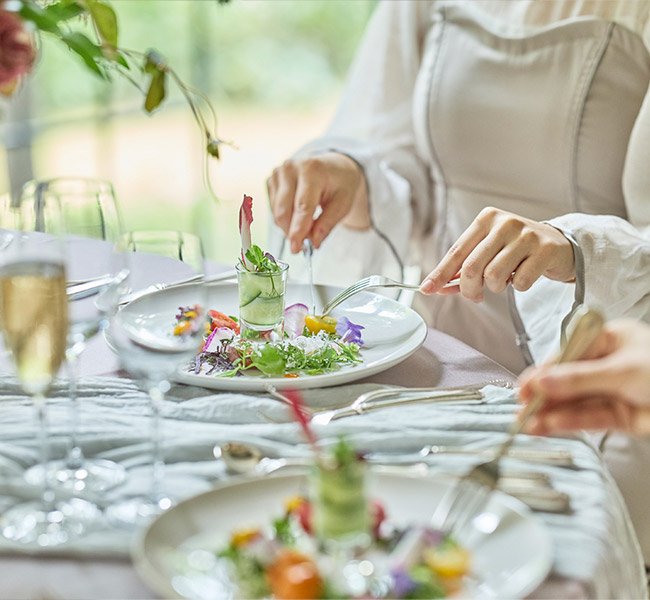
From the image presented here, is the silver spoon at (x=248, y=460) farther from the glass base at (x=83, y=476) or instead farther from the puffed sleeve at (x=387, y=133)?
the puffed sleeve at (x=387, y=133)

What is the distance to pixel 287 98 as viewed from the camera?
5.15 metres

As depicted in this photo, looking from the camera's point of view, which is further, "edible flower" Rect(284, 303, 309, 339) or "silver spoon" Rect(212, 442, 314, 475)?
"edible flower" Rect(284, 303, 309, 339)

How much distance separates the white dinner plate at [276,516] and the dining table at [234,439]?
21 mm

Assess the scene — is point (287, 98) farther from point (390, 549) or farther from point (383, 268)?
point (390, 549)

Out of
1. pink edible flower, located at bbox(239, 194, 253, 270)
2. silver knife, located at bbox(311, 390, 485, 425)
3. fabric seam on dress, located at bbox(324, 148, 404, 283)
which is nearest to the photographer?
silver knife, located at bbox(311, 390, 485, 425)

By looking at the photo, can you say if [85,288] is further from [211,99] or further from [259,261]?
[211,99]

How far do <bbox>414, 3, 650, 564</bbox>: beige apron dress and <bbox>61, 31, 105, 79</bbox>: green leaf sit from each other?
0.86 metres

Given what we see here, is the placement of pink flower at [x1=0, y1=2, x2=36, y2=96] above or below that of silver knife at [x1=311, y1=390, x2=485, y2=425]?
above

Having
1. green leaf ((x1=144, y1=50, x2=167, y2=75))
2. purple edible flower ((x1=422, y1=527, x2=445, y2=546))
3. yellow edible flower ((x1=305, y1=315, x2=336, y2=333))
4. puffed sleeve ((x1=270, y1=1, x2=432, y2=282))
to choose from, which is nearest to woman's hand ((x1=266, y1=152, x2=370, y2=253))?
puffed sleeve ((x1=270, y1=1, x2=432, y2=282))

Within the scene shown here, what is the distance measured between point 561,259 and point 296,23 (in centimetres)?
395

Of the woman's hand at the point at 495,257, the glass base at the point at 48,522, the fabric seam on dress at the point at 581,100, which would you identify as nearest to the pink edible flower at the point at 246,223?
the woman's hand at the point at 495,257

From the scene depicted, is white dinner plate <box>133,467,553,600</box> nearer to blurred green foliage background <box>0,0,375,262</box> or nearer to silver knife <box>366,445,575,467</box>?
silver knife <box>366,445,575,467</box>

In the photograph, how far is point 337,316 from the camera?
47.8 inches

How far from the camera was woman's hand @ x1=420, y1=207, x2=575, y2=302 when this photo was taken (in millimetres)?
1059
